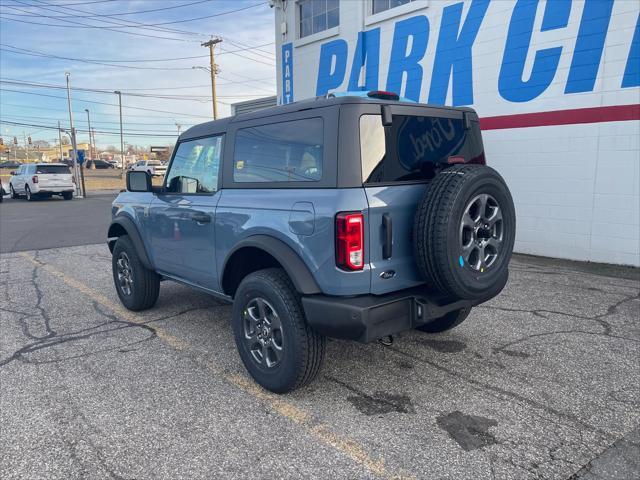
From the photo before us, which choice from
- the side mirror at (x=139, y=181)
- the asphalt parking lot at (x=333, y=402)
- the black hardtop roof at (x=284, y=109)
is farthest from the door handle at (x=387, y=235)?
the side mirror at (x=139, y=181)

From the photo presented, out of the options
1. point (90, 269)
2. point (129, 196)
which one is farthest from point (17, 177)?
point (129, 196)

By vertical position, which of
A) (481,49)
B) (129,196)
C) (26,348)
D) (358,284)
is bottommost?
(26,348)

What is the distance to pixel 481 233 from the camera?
3125 mm

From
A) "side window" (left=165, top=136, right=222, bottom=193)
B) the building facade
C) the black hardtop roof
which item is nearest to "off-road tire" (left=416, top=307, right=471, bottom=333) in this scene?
the black hardtop roof

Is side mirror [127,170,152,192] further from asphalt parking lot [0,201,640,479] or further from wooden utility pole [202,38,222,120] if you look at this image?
wooden utility pole [202,38,222,120]

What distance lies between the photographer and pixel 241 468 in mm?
2512

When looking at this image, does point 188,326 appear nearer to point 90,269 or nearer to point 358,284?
point 358,284

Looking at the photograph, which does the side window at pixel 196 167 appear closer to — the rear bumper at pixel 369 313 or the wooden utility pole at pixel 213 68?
the rear bumper at pixel 369 313

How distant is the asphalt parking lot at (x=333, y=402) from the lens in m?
2.56

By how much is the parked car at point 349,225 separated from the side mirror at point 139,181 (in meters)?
1.22

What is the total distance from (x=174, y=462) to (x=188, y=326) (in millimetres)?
2320

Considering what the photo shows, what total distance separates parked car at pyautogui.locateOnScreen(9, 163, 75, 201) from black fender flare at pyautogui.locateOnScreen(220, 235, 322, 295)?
23.2 meters

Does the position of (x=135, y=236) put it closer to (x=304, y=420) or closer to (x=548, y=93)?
(x=304, y=420)

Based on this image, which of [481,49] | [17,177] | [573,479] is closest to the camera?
[573,479]
